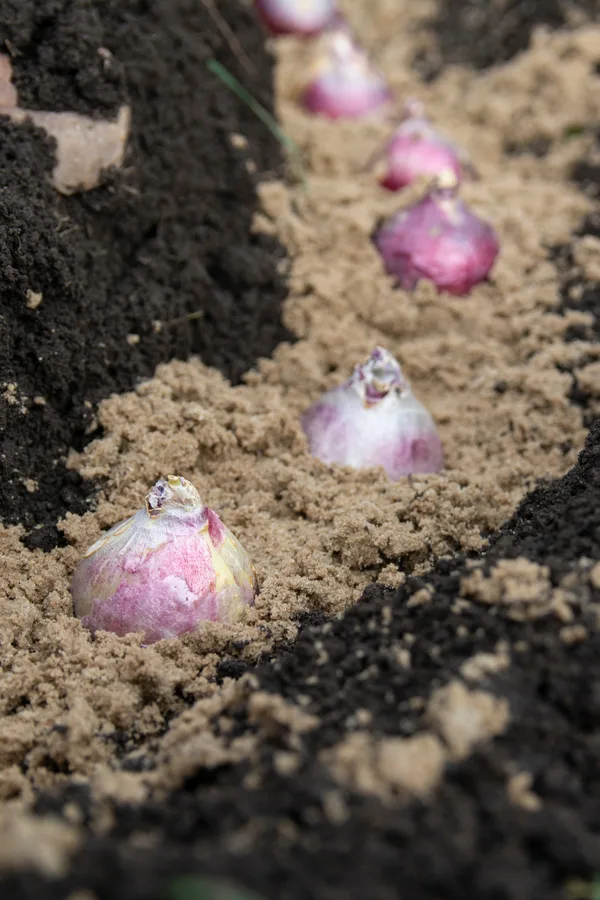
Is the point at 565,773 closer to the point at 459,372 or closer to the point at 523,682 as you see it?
the point at 523,682

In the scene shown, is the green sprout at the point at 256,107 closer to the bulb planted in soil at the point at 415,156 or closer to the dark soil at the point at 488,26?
the bulb planted in soil at the point at 415,156

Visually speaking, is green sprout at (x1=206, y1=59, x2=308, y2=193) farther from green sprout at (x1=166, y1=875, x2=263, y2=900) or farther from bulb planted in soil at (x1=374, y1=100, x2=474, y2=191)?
green sprout at (x1=166, y1=875, x2=263, y2=900)

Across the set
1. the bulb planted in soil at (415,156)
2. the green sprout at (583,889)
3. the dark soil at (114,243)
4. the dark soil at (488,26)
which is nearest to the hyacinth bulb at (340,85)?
the bulb planted in soil at (415,156)

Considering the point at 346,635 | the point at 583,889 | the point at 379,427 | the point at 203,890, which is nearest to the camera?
the point at 203,890

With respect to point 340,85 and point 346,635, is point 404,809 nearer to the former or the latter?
point 346,635

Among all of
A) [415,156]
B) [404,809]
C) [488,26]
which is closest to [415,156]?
[415,156]

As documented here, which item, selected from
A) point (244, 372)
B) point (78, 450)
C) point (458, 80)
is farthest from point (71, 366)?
point (458, 80)
